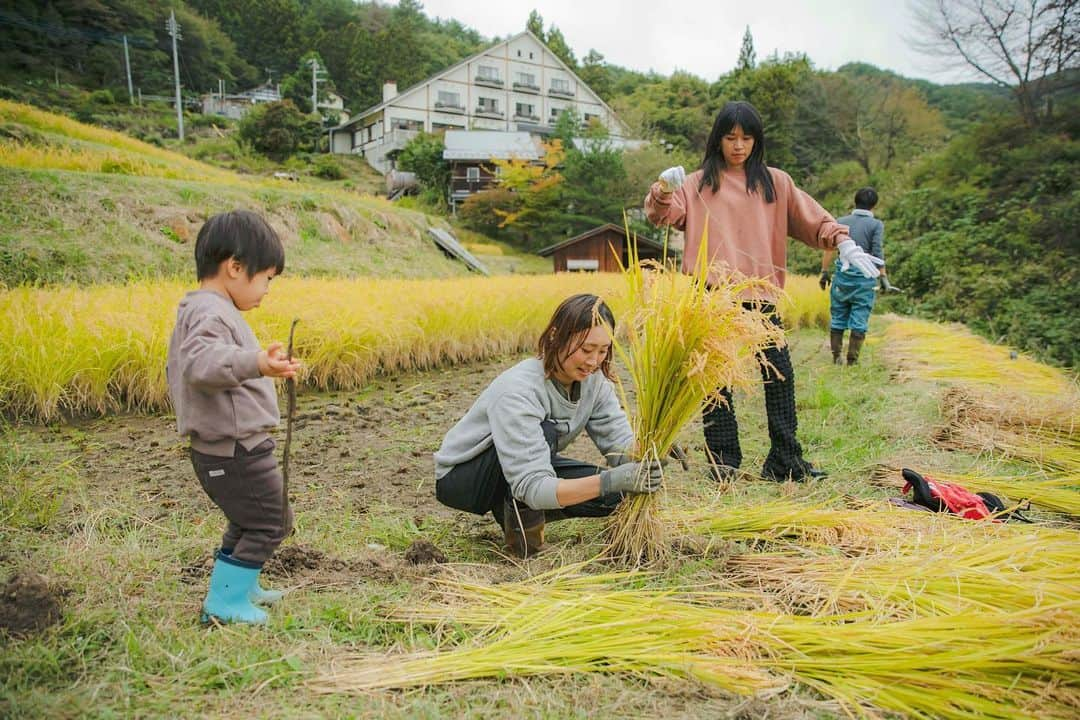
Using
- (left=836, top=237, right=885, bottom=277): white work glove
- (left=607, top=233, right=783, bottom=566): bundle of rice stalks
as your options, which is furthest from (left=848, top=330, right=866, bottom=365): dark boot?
(left=607, top=233, right=783, bottom=566): bundle of rice stalks

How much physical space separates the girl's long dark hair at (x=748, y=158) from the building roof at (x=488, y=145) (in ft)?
78.2

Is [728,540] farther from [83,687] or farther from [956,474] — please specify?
[83,687]

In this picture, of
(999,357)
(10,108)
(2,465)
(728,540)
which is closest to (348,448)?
(2,465)

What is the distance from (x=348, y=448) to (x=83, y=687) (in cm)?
211

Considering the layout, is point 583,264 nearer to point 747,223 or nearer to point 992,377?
point 992,377

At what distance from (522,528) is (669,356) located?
70 centimetres

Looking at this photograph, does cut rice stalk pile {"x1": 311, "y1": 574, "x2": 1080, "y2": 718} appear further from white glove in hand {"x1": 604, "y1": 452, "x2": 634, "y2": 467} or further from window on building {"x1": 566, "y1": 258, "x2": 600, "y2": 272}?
window on building {"x1": 566, "y1": 258, "x2": 600, "y2": 272}

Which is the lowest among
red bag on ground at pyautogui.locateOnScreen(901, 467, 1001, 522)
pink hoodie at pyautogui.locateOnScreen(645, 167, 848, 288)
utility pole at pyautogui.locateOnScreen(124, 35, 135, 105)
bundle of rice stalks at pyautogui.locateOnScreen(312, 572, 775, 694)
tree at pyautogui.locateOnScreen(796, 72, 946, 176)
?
red bag on ground at pyautogui.locateOnScreen(901, 467, 1001, 522)

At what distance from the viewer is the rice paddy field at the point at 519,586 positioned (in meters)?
1.32

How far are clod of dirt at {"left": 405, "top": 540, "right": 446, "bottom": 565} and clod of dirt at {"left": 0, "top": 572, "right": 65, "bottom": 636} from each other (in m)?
0.89

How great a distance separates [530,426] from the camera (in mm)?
1980

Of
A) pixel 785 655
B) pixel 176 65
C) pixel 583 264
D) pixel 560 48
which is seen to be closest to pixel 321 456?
pixel 785 655

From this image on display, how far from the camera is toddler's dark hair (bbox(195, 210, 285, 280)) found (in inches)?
63.5

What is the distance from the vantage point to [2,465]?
284 centimetres
